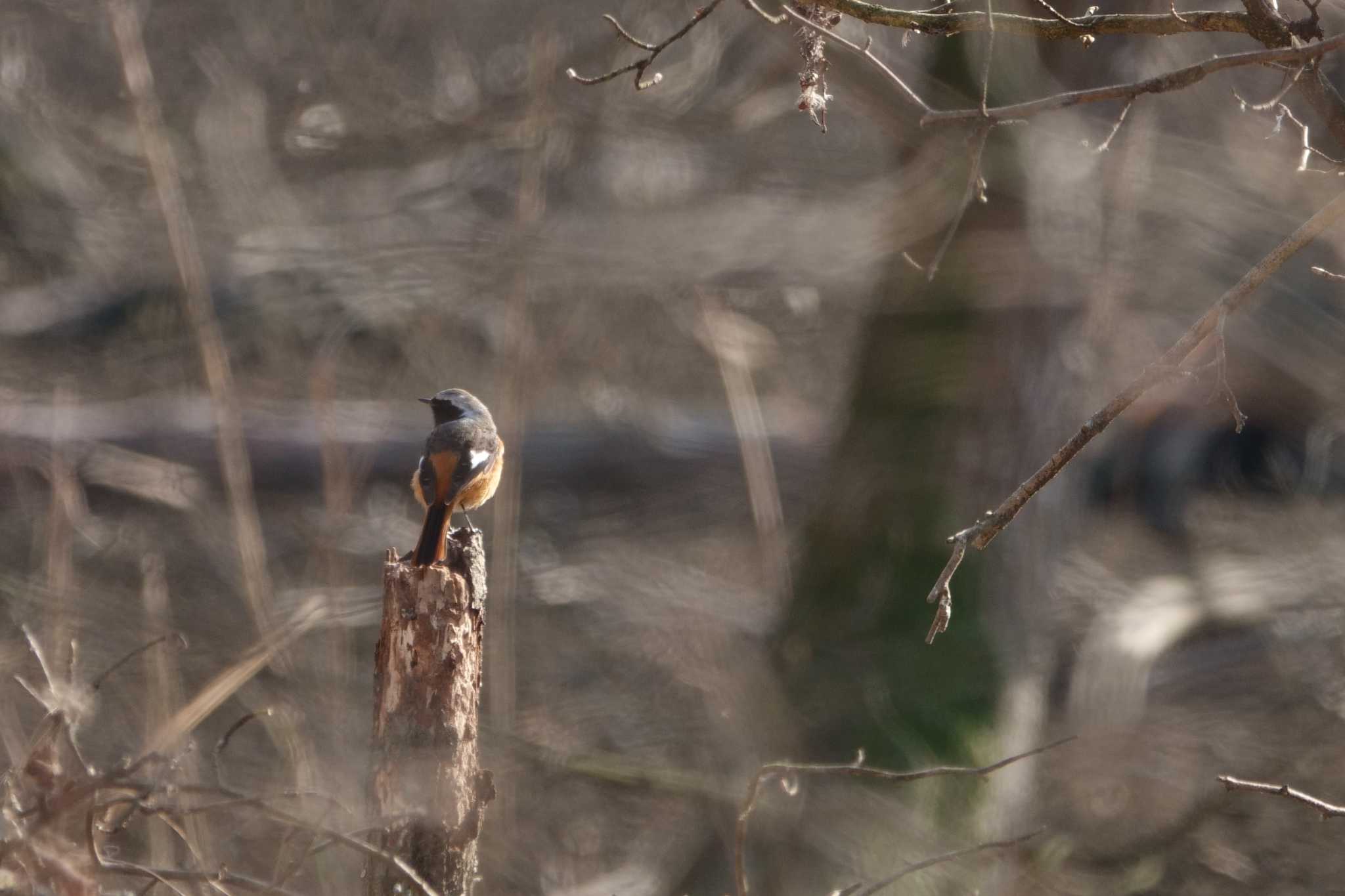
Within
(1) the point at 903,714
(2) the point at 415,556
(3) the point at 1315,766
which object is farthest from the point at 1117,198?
(2) the point at 415,556

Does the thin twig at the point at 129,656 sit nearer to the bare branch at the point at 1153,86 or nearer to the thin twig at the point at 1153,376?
the thin twig at the point at 1153,376

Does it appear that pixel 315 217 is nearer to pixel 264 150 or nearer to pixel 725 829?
pixel 264 150

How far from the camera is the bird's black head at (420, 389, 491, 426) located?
6.03 meters

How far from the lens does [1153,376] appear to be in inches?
77.9

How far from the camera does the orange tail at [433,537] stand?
3.53 metres

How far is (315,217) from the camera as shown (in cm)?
985

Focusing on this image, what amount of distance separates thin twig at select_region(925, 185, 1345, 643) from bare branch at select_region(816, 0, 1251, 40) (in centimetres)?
37

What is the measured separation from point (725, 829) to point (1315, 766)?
11.5 feet

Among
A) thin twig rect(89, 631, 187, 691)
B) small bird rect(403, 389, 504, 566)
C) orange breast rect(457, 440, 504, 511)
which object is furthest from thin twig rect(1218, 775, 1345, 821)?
orange breast rect(457, 440, 504, 511)

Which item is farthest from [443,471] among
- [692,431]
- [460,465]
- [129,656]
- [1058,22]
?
[692,431]

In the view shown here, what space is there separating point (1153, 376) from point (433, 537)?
8.06 ft

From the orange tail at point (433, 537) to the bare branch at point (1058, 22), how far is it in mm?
1786

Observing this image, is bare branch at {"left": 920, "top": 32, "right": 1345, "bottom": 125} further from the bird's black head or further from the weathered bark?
the bird's black head

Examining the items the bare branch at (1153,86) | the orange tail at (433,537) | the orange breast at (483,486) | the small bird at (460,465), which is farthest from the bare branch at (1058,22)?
the orange breast at (483,486)
